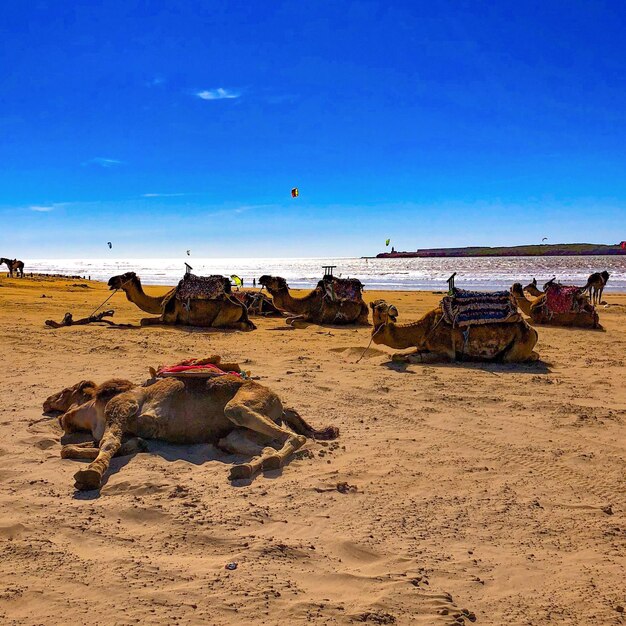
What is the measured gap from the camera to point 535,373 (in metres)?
9.35

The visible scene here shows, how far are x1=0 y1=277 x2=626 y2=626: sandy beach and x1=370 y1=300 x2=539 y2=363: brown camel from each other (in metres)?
2.47

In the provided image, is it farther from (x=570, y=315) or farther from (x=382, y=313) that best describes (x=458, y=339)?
(x=570, y=315)

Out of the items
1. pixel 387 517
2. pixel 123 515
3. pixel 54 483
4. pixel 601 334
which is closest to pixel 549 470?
pixel 387 517

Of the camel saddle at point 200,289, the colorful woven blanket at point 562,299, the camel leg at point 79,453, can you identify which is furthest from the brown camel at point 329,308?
the camel leg at point 79,453

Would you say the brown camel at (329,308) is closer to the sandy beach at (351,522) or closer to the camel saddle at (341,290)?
the camel saddle at (341,290)

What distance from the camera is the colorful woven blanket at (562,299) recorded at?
14.8m

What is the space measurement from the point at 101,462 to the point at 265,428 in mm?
1430

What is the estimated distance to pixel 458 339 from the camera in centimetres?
1027

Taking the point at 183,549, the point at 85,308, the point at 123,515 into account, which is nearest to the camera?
the point at 183,549

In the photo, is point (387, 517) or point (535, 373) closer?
point (387, 517)

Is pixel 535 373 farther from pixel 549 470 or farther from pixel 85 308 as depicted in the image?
pixel 85 308

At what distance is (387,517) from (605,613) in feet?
4.86

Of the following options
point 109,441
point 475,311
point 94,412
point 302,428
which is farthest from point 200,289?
point 109,441

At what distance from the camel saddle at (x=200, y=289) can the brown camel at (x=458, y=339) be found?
545 cm
